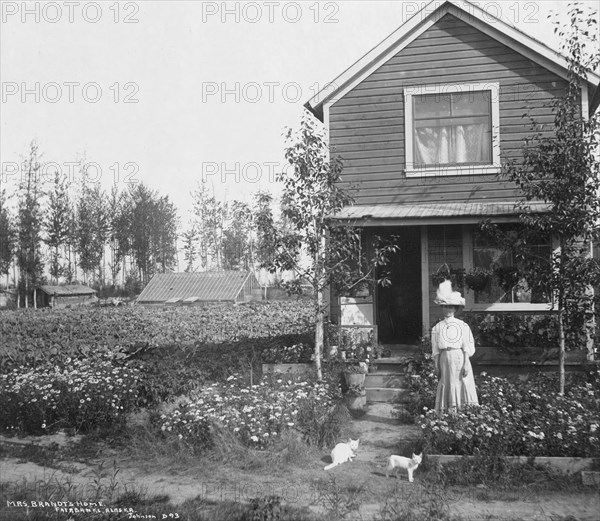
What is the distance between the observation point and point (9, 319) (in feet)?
48.2

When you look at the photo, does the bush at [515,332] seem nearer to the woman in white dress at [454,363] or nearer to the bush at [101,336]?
the woman in white dress at [454,363]

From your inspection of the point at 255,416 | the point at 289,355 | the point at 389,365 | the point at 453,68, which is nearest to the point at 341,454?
the point at 255,416

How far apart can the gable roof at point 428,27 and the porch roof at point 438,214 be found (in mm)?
3038

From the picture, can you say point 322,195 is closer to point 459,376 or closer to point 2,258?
point 459,376

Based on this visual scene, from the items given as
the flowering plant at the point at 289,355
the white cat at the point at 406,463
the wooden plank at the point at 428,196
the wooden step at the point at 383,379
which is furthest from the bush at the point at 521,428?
the wooden plank at the point at 428,196

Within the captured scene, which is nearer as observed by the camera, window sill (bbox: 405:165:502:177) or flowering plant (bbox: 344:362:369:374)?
flowering plant (bbox: 344:362:369:374)

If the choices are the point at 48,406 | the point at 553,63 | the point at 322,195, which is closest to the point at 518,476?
the point at 322,195

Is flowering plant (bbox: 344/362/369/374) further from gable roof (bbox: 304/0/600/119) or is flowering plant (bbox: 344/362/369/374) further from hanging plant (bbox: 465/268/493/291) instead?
gable roof (bbox: 304/0/600/119)

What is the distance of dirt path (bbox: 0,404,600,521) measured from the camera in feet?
17.8

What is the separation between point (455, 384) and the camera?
7.68m

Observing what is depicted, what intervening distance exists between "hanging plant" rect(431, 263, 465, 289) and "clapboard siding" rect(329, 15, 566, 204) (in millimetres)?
1677

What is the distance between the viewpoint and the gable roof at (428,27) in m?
11.8

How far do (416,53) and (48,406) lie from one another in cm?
1055

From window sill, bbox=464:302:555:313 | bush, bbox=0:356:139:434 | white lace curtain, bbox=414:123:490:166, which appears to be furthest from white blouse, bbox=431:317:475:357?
white lace curtain, bbox=414:123:490:166
